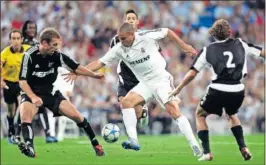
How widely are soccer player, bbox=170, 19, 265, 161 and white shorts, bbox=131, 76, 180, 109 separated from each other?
109cm

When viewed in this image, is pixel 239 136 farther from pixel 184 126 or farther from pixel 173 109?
pixel 173 109

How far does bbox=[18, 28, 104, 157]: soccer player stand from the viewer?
14.1m

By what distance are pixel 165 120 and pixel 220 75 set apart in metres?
13.4

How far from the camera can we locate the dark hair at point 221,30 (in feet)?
41.2

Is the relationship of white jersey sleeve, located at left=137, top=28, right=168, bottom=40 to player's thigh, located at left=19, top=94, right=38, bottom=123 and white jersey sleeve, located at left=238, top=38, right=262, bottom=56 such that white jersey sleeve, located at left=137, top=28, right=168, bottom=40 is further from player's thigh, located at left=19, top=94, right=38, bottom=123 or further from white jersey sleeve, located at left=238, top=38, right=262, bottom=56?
player's thigh, located at left=19, top=94, right=38, bottom=123

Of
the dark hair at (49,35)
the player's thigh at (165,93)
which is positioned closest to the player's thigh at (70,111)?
the dark hair at (49,35)

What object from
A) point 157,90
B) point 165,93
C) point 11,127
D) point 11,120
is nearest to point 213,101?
point 165,93

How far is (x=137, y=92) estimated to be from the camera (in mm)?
14359

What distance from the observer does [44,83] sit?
47.9 feet

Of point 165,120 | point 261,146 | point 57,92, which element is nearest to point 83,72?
point 57,92

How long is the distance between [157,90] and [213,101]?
1.58m

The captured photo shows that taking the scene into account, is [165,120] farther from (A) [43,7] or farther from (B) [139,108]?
(B) [139,108]

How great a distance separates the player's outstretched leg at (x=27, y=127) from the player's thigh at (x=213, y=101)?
9.62 feet

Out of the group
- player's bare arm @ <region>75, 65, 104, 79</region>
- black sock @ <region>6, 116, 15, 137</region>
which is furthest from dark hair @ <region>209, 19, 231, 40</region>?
black sock @ <region>6, 116, 15, 137</region>
